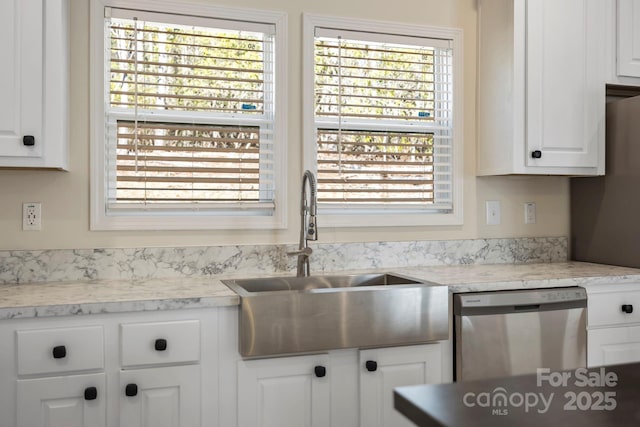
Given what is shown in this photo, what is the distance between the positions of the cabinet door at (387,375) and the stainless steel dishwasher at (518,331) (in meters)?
0.16

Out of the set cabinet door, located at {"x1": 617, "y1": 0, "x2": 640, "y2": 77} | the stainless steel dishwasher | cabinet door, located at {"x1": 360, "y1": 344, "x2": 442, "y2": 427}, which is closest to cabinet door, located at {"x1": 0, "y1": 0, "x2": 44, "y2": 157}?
cabinet door, located at {"x1": 360, "y1": 344, "x2": 442, "y2": 427}

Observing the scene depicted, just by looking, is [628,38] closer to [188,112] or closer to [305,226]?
[305,226]

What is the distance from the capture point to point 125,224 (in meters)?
2.49

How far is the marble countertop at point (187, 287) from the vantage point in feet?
6.15

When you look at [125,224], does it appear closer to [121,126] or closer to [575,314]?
[121,126]

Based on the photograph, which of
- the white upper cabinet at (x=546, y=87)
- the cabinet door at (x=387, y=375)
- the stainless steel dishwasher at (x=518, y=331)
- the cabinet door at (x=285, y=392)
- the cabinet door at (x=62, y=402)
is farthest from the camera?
the white upper cabinet at (x=546, y=87)

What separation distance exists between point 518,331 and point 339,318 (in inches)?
32.7

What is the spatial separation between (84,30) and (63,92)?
1.23ft

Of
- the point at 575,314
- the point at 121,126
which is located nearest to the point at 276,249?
the point at 121,126

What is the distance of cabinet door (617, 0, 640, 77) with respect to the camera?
291 centimetres

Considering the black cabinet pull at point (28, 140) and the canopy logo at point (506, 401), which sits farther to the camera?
the black cabinet pull at point (28, 140)

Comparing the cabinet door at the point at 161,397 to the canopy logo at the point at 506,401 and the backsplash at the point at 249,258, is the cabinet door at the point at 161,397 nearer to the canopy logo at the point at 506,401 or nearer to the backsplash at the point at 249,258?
the backsplash at the point at 249,258

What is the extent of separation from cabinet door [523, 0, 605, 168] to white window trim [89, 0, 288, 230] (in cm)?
122

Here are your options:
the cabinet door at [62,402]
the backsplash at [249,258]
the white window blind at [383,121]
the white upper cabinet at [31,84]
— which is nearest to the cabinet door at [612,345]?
the backsplash at [249,258]
